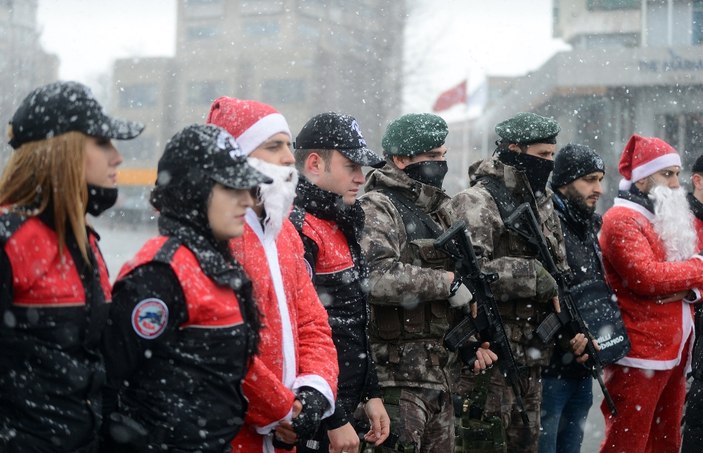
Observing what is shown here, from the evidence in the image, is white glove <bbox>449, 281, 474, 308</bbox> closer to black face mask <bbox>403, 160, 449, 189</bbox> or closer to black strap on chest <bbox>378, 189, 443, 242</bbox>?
black strap on chest <bbox>378, 189, 443, 242</bbox>

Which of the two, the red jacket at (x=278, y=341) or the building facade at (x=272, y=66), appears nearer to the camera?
the red jacket at (x=278, y=341)

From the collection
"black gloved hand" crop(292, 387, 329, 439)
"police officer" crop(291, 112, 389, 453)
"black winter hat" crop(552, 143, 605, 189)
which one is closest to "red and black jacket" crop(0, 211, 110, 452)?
"black gloved hand" crop(292, 387, 329, 439)

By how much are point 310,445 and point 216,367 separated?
3.01 feet

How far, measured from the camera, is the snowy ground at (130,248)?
677 cm

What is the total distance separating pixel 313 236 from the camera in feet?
11.3

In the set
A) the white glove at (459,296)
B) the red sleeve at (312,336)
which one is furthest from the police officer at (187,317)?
the white glove at (459,296)

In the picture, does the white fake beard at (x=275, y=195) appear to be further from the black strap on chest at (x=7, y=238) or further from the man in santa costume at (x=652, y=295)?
the man in santa costume at (x=652, y=295)

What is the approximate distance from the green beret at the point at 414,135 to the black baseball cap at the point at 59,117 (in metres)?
2.06

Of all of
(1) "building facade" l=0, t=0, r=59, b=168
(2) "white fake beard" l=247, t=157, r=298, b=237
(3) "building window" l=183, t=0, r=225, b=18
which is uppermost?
(3) "building window" l=183, t=0, r=225, b=18

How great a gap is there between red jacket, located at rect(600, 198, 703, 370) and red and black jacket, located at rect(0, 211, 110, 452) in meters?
3.51

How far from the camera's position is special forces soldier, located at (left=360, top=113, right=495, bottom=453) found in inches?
154

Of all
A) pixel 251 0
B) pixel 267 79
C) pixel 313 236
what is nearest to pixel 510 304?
pixel 313 236

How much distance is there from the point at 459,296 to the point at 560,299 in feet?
3.04

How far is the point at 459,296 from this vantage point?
4.02 m
